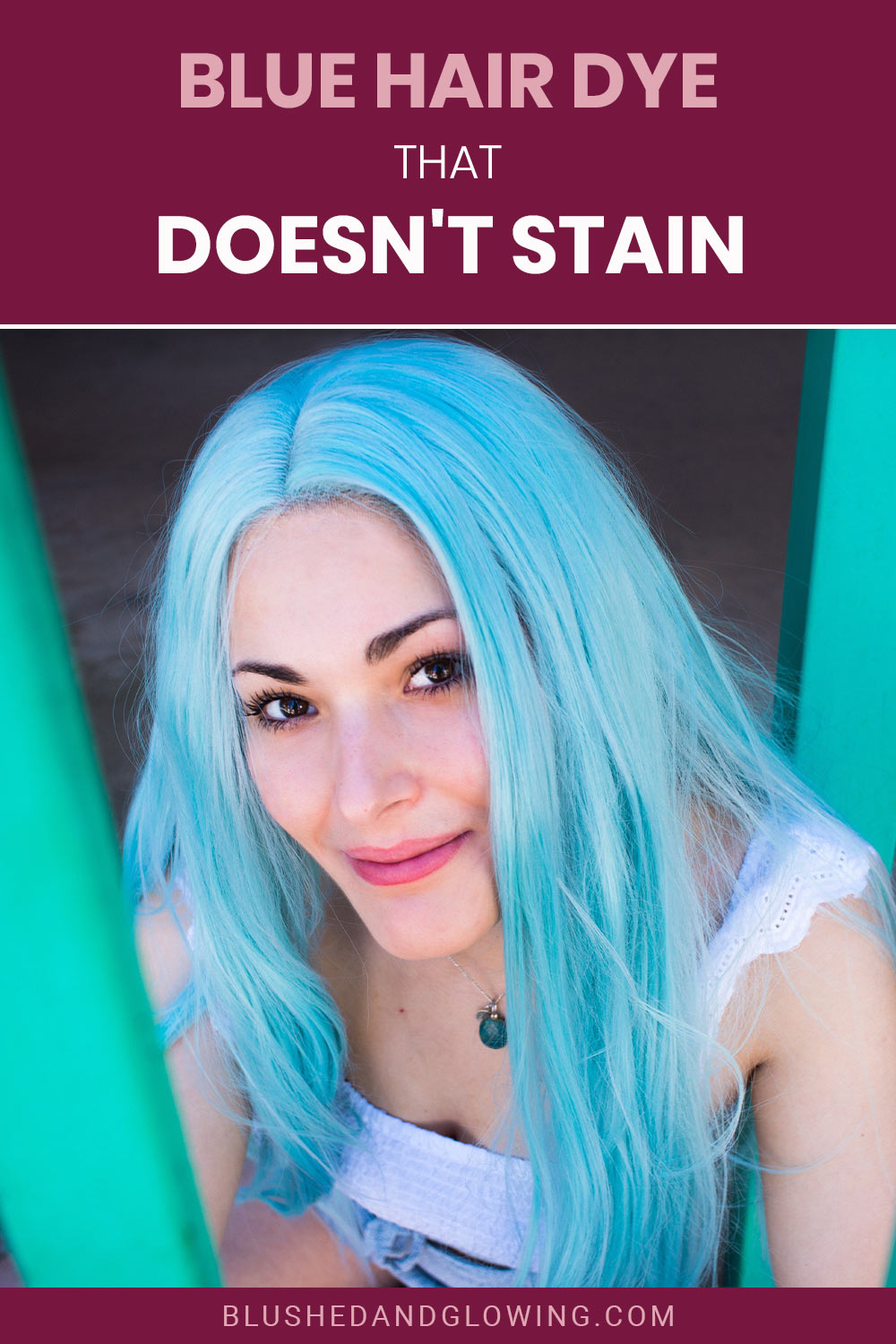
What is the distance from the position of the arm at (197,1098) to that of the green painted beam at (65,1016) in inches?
33.6

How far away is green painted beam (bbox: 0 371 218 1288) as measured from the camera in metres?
0.32

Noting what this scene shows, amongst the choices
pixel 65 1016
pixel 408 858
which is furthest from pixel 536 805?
pixel 65 1016

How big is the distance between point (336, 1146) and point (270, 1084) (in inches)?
5.5

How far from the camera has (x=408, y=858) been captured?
0.96 metres

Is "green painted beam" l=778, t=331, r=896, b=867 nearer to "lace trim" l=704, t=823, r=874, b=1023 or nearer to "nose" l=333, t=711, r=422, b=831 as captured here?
"lace trim" l=704, t=823, r=874, b=1023

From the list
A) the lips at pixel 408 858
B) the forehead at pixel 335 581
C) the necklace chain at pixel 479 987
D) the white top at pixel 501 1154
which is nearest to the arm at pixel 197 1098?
the white top at pixel 501 1154

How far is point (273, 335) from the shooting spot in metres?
7.32

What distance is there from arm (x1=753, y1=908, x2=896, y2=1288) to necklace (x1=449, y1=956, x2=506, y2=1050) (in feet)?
1.04

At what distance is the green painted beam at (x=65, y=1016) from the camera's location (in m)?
0.32
